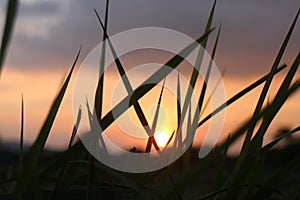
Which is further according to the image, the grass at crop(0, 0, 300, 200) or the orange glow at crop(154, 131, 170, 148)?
the orange glow at crop(154, 131, 170, 148)

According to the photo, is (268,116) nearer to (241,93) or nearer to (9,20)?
(241,93)

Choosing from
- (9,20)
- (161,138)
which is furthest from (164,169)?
(9,20)

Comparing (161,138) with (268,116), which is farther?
(161,138)

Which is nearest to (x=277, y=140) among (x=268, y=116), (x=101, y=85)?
(x=268, y=116)

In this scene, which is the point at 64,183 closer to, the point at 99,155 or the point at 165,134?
the point at 99,155

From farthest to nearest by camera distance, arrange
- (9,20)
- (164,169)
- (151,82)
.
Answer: (164,169) → (151,82) → (9,20)

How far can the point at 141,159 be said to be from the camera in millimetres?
457

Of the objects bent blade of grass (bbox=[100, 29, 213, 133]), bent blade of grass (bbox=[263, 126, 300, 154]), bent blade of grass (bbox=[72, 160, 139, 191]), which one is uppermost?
bent blade of grass (bbox=[100, 29, 213, 133])

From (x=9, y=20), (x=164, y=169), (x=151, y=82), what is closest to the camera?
(x=9, y=20)

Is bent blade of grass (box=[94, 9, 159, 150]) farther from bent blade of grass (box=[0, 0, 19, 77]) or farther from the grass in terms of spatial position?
bent blade of grass (box=[0, 0, 19, 77])

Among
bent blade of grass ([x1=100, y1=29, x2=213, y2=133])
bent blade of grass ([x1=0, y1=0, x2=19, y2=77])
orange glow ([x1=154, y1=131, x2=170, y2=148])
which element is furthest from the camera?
orange glow ([x1=154, y1=131, x2=170, y2=148])

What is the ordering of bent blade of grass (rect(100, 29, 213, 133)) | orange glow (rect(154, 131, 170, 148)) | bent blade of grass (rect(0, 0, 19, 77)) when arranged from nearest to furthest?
bent blade of grass (rect(0, 0, 19, 77)), bent blade of grass (rect(100, 29, 213, 133)), orange glow (rect(154, 131, 170, 148))

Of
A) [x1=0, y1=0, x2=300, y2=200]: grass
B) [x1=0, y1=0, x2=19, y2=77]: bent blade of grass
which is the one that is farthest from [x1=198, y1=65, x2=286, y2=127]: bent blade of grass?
[x1=0, y1=0, x2=19, y2=77]: bent blade of grass

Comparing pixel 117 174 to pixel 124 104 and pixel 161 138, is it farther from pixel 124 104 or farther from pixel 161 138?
pixel 161 138
